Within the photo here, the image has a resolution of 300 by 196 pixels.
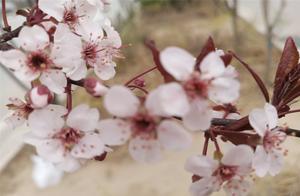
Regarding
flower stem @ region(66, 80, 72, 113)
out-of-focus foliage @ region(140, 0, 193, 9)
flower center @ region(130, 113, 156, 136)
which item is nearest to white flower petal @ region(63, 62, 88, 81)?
flower stem @ region(66, 80, 72, 113)

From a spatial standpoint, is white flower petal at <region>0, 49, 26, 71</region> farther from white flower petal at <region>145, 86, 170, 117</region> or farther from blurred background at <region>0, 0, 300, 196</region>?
blurred background at <region>0, 0, 300, 196</region>

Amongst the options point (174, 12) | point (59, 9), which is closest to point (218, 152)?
point (59, 9)

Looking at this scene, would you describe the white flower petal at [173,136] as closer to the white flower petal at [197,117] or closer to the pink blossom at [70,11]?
the white flower petal at [197,117]

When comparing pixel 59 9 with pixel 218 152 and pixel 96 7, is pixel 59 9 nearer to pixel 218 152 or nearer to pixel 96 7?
pixel 96 7

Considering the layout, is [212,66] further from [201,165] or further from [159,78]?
[159,78]

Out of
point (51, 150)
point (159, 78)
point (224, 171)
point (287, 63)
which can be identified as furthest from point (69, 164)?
point (159, 78)

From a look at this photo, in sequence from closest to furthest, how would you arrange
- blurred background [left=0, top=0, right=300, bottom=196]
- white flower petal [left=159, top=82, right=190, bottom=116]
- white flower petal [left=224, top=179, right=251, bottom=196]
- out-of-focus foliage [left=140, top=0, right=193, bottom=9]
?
white flower petal [left=159, top=82, right=190, bottom=116]
white flower petal [left=224, top=179, right=251, bottom=196]
blurred background [left=0, top=0, right=300, bottom=196]
out-of-focus foliage [left=140, top=0, right=193, bottom=9]

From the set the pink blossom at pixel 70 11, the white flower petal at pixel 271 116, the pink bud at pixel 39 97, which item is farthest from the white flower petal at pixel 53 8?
the white flower petal at pixel 271 116
